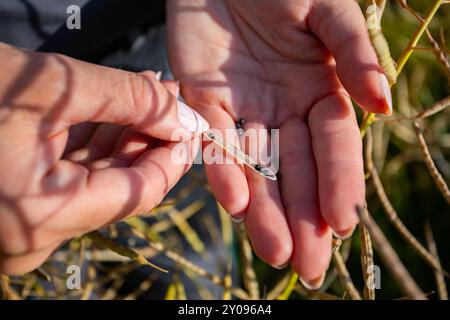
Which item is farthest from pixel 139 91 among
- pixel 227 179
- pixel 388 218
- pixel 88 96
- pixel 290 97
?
pixel 388 218

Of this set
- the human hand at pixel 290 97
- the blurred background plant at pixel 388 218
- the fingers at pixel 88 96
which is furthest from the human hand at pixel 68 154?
the blurred background plant at pixel 388 218

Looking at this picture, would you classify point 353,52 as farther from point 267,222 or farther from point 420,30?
point 267,222

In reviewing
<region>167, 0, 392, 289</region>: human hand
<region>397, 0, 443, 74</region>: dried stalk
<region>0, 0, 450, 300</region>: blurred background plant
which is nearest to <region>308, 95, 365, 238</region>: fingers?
<region>167, 0, 392, 289</region>: human hand

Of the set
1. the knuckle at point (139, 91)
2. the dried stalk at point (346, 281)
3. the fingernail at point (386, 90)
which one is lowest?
the dried stalk at point (346, 281)

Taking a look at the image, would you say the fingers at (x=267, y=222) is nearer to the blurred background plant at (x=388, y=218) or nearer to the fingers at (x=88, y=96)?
the fingers at (x=88, y=96)

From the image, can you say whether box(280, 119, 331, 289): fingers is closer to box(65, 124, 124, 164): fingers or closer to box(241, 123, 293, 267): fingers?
box(241, 123, 293, 267): fingers

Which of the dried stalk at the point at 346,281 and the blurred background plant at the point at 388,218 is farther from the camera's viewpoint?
the blurred background plant at the point at 388,218

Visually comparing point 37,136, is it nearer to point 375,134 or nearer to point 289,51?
point 289,51
